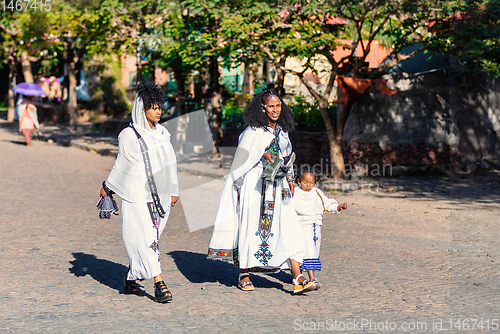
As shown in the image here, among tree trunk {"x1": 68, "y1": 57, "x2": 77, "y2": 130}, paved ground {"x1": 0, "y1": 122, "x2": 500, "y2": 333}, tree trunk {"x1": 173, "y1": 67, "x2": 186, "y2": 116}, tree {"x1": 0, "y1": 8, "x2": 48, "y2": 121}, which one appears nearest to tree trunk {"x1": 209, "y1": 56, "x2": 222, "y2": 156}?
tree trunk {"x1": 173, "y1": 67, "x2": 186, "y2": 116}

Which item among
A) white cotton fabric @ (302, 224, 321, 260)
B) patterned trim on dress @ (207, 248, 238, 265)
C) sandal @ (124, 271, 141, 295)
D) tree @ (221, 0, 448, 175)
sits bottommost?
sandal @ (124, 271, 141, 295)

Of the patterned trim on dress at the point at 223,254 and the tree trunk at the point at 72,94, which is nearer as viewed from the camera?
the patterned trim on dress at the point at 223,254

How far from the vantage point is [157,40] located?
1834 centimetres

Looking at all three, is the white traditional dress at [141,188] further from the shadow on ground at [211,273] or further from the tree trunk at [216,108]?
Answer: the tree trunk at [216,108]

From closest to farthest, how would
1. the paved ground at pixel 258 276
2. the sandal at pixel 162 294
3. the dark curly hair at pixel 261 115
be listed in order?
the paved ground at pixel 258 276 < the sandal at pixel 162 294 < the dark curly hair at pixel 261 115

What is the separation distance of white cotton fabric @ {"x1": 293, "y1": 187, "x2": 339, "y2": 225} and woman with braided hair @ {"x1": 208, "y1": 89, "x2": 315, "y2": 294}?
11cm

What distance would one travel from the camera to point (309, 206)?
21.0ft

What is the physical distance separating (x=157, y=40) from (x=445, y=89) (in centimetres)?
748

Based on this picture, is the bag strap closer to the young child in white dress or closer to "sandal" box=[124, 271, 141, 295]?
"sandal" box=[124, 271, 141, 295]

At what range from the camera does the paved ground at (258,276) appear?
207 inches

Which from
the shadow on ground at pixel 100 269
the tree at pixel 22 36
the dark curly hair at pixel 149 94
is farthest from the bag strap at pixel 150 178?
the tree at pixel 22 36

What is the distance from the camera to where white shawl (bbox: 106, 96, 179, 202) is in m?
5.86

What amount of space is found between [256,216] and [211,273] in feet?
3.42

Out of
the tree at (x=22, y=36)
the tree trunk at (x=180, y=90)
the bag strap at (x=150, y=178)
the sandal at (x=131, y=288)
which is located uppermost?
the tree at (x=22, y=36)
